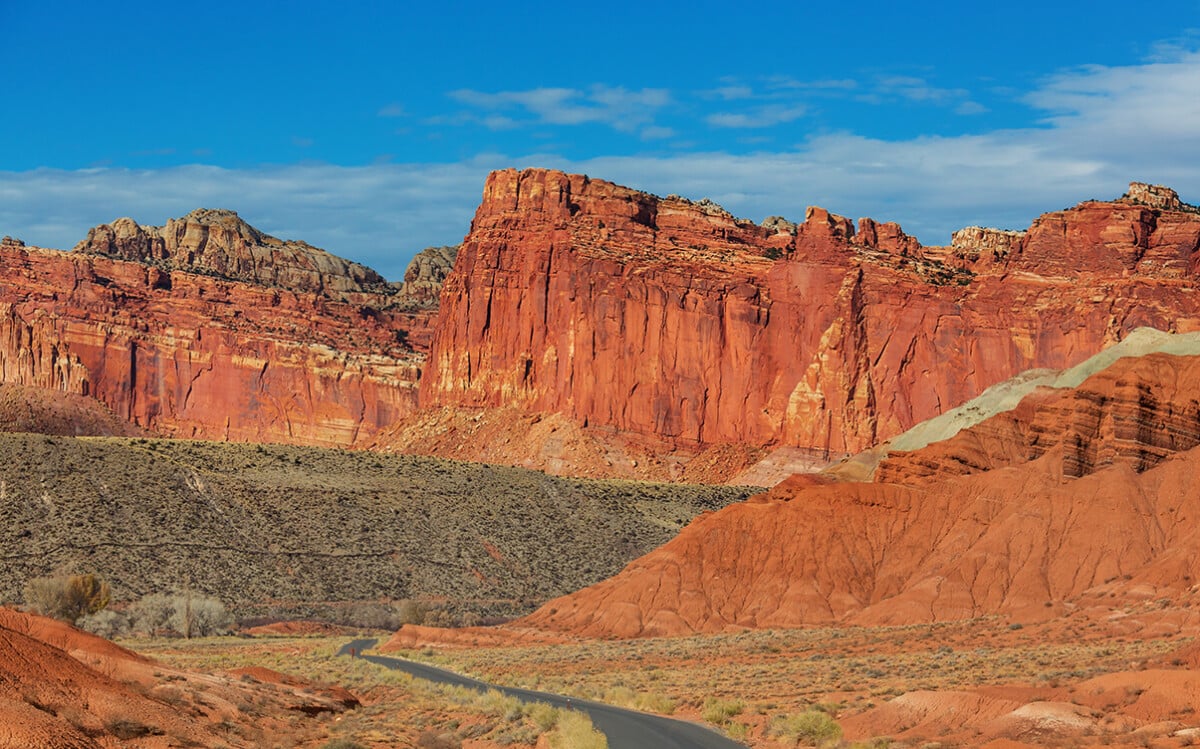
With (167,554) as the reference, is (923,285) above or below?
above

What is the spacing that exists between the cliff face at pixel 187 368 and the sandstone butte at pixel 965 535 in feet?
348

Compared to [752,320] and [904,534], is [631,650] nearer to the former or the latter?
[904,534]

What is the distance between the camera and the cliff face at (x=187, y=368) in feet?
613

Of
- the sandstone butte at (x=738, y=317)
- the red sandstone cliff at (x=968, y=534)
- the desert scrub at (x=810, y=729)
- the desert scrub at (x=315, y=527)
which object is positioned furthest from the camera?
the sandstone butte at (x=738, y=317)

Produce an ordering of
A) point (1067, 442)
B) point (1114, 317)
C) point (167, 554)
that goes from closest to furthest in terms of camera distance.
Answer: point (1067, 442) → point (167, 554) → point (1114, 317)

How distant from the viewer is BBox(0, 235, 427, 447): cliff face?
186750mm

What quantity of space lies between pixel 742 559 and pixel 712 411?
72025 mm

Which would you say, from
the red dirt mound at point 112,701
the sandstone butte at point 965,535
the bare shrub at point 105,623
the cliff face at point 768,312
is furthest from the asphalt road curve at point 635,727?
the cliff face at point 768,312

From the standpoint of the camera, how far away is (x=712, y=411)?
153250 millimetres

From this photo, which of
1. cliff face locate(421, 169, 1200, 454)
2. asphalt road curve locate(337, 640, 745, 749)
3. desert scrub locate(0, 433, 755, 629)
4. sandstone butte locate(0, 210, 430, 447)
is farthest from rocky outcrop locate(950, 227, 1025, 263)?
asphalt road curve locate(337, 640, 745, 749)

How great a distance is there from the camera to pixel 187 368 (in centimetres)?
19138

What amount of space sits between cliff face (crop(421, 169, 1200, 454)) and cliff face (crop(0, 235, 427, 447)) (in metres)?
27.2

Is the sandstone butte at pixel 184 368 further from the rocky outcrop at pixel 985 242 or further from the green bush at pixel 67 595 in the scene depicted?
the green bush at pixel 67 595

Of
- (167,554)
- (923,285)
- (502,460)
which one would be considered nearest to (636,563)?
(167,554)
